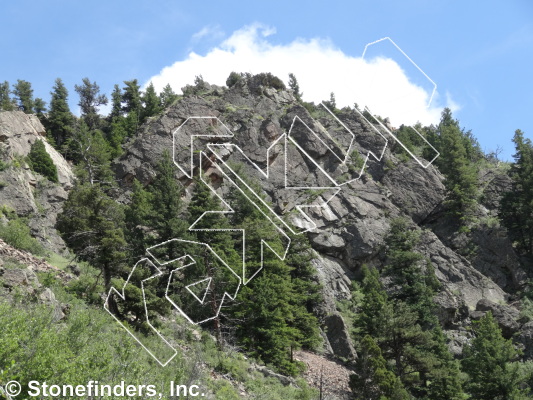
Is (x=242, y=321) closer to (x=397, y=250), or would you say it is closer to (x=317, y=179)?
(x=397, y=250)

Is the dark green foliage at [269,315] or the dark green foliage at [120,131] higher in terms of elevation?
the dark green foliage at [120,131]

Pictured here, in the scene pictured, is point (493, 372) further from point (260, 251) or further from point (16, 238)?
point (16, 238)

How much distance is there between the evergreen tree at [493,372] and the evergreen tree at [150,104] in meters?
54.3

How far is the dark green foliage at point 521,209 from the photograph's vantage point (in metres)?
47.1

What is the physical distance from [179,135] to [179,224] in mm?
27463

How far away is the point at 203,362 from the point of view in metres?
21.3

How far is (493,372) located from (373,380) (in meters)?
6.35

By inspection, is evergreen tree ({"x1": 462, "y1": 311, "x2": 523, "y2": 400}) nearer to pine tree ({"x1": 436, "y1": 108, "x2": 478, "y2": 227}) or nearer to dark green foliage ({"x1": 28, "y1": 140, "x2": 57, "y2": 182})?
pine tree ({"x1": 436, "y1": 108, "x2": 478, "y2": 227})

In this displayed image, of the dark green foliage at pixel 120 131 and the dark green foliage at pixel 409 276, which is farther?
the dark green foliage at pixel 120 131

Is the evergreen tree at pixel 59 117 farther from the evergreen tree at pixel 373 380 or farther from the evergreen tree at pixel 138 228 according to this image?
the evergreen tree at pixel 373 380

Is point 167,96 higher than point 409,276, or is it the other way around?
point 167,96

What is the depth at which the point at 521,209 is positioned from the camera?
47219 mm

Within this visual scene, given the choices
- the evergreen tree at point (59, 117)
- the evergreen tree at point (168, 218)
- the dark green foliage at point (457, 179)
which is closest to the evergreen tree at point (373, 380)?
the evergreen tree at point (168, 218)

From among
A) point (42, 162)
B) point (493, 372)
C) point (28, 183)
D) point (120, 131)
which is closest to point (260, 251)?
point (493, 372)
